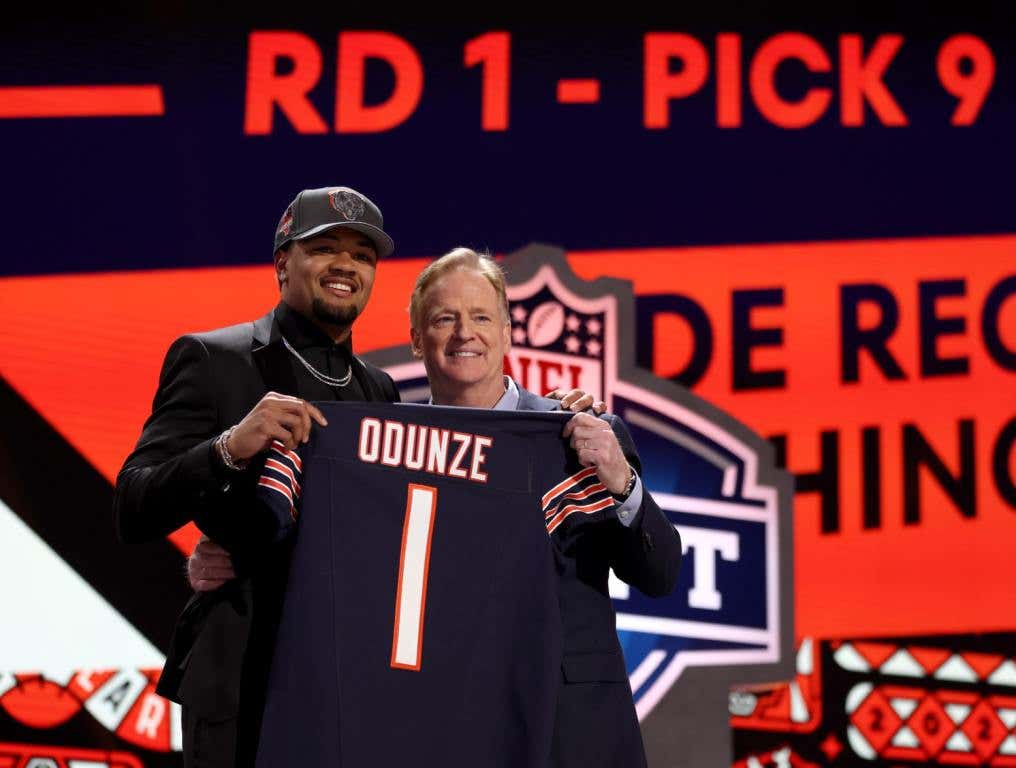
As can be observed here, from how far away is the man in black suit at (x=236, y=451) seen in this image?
160 cm

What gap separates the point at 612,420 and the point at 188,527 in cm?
186

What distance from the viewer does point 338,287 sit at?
194cm

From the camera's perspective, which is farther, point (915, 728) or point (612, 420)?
point (915, 728)

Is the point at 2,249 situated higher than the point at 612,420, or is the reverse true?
the point at 2,249

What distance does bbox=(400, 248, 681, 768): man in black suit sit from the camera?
1634 mm

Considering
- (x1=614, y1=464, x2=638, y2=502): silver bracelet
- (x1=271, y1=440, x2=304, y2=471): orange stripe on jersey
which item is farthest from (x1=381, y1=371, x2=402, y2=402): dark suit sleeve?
(x1=614, y1=464, x2=638, y2=502): silver bracelet

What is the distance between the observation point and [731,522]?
3.24 m

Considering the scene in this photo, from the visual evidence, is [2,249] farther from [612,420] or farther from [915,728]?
[915,728]

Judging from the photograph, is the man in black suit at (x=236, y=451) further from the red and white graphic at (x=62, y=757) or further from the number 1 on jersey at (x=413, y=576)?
the red and white graphic at (x=62, y=757)

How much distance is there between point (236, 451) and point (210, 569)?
0.82 feet

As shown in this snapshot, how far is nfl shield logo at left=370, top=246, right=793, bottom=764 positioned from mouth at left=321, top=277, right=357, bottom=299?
134 cm

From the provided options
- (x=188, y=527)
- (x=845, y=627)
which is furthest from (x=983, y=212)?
(x=188, y=527)

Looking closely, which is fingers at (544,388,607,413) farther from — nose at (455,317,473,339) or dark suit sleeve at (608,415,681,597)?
nose at (455,317,473,339)

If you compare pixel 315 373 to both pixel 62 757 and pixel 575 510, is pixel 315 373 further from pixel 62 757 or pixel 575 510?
pixel 62 757
